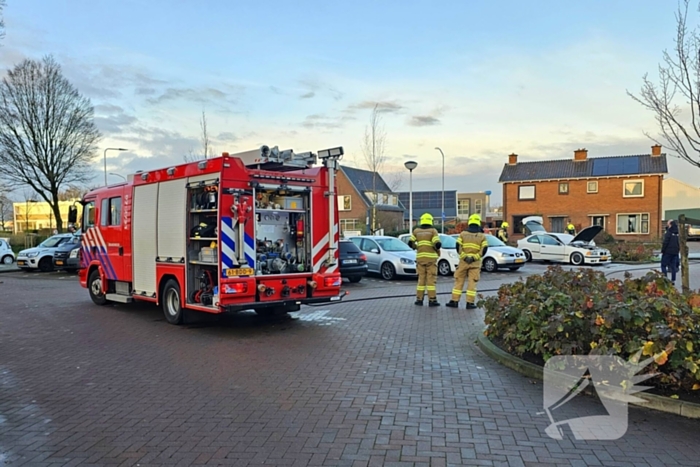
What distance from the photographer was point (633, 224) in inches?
1694

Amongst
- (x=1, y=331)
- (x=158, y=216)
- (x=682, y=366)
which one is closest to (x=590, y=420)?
(x=682, y=366)

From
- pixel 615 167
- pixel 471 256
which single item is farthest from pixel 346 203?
pixel 471 256

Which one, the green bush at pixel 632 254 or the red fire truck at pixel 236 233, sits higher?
the red fire truck at pixel 236 233

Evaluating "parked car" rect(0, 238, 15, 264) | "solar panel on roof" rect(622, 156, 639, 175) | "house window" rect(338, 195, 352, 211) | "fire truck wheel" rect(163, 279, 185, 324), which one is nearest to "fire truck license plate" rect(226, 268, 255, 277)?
"fire truck wheel" rect(163, 279, 185, 324)

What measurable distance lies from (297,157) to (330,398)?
16.4 feet

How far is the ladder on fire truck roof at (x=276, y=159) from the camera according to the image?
8617mm

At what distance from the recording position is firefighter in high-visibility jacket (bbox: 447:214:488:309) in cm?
1064

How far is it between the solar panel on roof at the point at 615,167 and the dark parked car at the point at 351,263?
34441 mm

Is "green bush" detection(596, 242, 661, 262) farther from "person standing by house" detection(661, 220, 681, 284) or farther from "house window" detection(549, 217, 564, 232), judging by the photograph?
"house window" detection(549, 217, 564, 232)

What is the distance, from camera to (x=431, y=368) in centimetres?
636

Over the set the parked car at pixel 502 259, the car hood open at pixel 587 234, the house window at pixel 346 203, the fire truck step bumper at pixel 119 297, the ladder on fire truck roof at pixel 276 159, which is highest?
the house window at pixel 346 203

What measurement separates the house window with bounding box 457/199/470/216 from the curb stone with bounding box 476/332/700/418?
7465 centimetres

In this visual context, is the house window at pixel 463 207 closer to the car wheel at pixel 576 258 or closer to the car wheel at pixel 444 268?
the car wheel at pixel 576 258

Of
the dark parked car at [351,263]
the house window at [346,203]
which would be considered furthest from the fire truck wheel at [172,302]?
the house window at [346,203]
